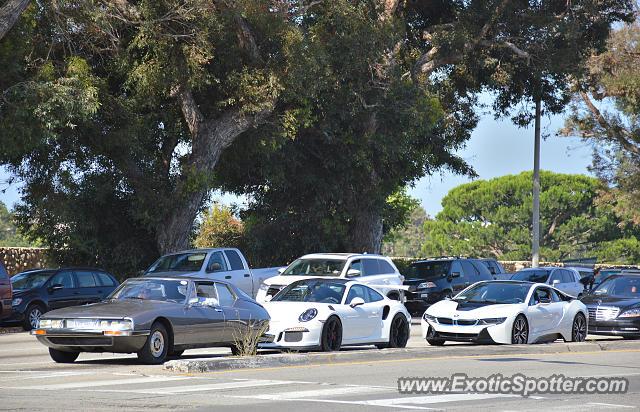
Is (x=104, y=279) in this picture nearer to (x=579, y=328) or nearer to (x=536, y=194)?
(x=579, y=328)

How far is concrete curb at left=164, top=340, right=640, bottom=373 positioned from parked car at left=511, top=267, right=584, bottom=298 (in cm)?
1027

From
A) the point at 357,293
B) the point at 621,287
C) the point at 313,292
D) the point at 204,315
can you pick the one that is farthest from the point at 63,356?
the point at 621,287

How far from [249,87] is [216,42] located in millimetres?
1633

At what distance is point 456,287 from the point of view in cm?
2827

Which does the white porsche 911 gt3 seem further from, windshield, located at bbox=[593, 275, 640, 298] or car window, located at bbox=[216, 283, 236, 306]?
windshield, located at bbox=[593, 275, 640, 298]

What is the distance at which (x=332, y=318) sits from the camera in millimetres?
16016

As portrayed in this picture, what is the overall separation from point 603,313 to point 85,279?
44.3 ft

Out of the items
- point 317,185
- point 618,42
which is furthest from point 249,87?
point 618,42

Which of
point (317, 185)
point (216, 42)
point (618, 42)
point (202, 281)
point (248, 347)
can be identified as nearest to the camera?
point (248, 347)

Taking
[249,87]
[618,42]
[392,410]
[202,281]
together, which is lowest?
[392,410]

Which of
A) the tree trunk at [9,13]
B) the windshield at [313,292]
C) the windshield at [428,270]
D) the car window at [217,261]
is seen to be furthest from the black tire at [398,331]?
the tree trunk at [9,13]

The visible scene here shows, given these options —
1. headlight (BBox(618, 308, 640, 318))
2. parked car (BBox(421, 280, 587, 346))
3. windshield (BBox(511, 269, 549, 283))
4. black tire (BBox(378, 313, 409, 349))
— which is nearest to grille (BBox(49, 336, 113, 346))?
black tire (BBox(378, 313, 409, 349))

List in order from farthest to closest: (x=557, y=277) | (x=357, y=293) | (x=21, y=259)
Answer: (x=21, y=259), (x=557, y=277), (x=357, y=293)

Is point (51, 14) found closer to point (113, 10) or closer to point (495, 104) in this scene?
point (113, 10)
